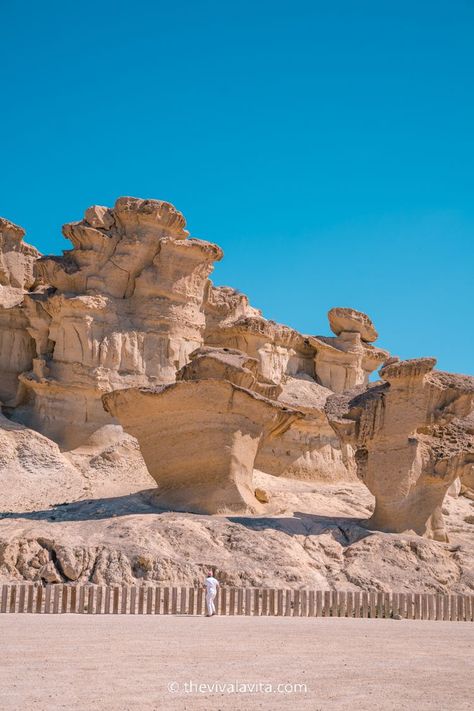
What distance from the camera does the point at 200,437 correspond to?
72.9 ft

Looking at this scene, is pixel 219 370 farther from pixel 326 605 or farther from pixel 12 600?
pixel 12 600

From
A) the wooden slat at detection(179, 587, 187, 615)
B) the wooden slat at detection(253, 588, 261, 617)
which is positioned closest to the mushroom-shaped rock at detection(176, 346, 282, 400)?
the wooden slat at detection(253, 588, 261, 617)

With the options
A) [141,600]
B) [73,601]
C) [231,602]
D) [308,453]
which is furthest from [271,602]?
[308,453]

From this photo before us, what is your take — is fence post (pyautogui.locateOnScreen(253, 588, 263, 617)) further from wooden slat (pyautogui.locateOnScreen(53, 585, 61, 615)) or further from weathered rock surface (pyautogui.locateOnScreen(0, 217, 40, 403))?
weathered rock surface (pyautogui.locateOnScreen(0, 217, 40, 403))

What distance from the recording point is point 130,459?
28.8 meters

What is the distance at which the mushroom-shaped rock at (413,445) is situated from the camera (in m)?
21.1

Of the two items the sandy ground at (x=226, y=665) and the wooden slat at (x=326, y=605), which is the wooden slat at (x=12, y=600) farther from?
the wooden slat at (x=326, y=605)

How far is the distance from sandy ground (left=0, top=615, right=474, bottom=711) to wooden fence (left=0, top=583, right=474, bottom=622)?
0.80m

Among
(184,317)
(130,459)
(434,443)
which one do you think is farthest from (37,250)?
(434,443)

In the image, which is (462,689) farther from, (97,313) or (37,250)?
(37,250)

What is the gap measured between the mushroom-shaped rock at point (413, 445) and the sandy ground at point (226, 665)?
7.34m

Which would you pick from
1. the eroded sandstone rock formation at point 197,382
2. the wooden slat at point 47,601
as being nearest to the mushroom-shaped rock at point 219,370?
the eroded sandstone rock formation at point 197,382

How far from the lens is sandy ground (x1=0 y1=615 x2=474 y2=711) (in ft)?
25.7

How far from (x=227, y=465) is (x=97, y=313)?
37.6 ft
